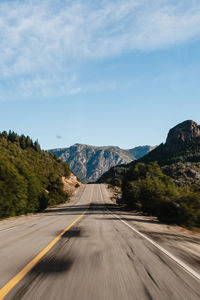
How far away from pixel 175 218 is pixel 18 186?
17.5 meters

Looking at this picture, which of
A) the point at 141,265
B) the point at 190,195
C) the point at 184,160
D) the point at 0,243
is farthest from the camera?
the point at 184,160

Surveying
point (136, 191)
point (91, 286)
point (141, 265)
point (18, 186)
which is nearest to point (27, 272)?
point (91, 286)

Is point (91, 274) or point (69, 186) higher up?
point (69, 186)

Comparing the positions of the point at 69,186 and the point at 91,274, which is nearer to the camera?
the point at 91,274

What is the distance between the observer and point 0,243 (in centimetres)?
679

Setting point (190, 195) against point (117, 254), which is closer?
point (117, 254)

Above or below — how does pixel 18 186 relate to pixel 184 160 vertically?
below

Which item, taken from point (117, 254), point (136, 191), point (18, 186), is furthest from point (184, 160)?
point (117, 254)

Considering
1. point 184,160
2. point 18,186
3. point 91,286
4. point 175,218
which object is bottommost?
point 175,218

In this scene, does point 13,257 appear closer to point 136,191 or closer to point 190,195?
point 190,195

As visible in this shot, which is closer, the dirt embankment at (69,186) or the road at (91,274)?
the road at (91,274)

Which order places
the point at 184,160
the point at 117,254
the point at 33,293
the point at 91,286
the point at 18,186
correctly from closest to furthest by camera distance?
1. the point at 33,293
2. the point at 91,286
3. the point at 117,254
4. the point at 18,186
5. the point at 184,160

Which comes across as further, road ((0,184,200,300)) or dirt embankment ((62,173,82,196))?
dirt embankment ((62,173,82,196))

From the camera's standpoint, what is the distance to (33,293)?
→ 313 centimetres
